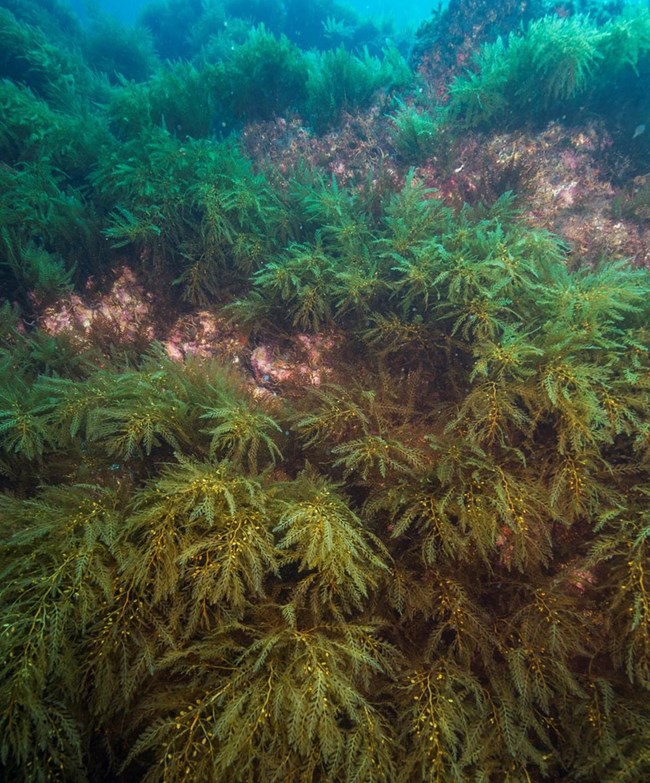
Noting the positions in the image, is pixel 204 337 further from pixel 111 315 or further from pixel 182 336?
pixel 111 315

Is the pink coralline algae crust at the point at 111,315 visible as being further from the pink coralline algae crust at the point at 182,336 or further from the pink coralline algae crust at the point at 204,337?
the pink coralline algae crust at the point at 204,337

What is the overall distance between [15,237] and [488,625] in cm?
627

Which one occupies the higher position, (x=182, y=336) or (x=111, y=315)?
(x=111, y=315)

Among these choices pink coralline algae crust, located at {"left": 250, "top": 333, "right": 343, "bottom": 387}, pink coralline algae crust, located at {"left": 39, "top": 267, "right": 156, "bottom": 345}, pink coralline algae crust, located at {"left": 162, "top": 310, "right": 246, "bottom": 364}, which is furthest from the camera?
pink coralline algae crust, located at {"left": 162, "top": 310, "right": 246, "bottom": 364}

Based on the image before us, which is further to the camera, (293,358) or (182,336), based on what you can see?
(182,336)

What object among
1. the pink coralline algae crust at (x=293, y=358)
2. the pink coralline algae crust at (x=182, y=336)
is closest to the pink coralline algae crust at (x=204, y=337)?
the pink coralline algae crust at (x=182, y=336)

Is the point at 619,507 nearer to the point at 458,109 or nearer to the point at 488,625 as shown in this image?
the point at 488,625

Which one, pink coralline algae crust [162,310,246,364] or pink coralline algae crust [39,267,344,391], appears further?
pink coralline algae crust [162,310,246,364]

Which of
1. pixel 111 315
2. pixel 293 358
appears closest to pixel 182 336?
pixel 111 315

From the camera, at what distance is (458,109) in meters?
6.25

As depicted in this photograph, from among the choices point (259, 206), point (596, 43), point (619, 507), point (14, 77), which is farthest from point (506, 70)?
point (14, 77)

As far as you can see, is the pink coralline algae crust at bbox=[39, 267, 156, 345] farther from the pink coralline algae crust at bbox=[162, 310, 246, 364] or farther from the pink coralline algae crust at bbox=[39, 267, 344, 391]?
the pink coralline algae crust at bbox=[162, 310, 246, 364]

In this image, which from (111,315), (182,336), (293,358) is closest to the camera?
(293,358)

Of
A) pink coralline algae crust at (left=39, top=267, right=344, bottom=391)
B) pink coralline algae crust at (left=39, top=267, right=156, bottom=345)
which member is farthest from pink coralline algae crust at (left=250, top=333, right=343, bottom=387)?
pink coralline algae crust at (left=39, top=267, right=156, bottom=345)
